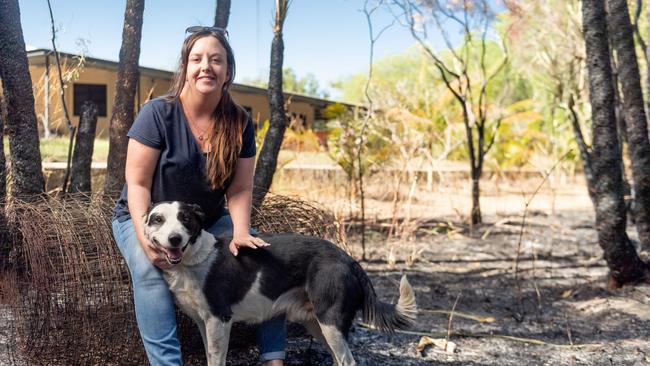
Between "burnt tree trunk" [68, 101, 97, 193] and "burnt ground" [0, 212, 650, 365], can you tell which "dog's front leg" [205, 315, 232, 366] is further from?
"burnt tree trunk" [68, 101, 97, 193]

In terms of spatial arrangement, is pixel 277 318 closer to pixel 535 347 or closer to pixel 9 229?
pixel 9 229

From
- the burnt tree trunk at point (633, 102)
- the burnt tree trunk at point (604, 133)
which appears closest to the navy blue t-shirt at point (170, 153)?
the burnt tree trunk at point (604, 133)

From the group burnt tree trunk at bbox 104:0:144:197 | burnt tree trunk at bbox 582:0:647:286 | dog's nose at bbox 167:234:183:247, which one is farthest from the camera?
burnt tree trunk at bbox 582:0:647:286

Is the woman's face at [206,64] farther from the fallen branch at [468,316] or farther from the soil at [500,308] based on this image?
the fallen branch at [468,316]

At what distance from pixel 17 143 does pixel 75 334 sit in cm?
180

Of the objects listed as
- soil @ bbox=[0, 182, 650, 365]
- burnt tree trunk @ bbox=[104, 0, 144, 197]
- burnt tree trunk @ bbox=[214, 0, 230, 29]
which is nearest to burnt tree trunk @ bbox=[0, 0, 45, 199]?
burnt tree trunk @ bbox=[104, 0, 144, 197]

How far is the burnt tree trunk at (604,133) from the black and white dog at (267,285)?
12.3 feet

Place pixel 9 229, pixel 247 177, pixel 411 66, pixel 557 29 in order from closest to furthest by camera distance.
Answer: pixel 247 177 → pixel 9 229 → pixel 557 29 → pixel 411 66

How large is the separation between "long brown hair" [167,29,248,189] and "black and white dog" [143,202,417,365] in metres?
0.29

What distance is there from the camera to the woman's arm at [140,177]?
303 centimetres

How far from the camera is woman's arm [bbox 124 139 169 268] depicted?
303 centimetres

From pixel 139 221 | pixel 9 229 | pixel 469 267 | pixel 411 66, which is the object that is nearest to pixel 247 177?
pixel 139 221

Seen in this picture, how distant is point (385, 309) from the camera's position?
3.35 meters

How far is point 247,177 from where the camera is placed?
343 centimetres
